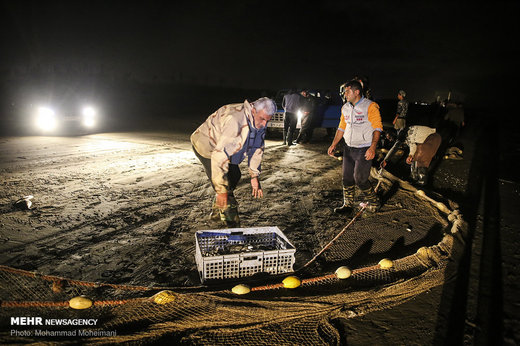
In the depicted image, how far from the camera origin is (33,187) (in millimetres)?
5289

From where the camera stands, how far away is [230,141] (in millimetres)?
3240

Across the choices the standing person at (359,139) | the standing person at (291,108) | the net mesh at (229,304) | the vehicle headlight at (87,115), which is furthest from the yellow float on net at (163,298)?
the vehicle headlight at (87,115)

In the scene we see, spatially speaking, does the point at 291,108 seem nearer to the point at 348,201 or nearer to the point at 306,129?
the point at 306,129

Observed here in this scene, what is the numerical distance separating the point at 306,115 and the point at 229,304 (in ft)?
32.0

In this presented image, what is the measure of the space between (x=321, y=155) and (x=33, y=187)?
7.67 metres

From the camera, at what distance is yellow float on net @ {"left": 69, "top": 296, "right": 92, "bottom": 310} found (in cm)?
230

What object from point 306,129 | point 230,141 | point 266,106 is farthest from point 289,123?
point 230,141

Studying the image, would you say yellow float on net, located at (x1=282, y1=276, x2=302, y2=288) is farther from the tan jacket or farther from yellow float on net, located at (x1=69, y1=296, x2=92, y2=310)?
yellow float on net, located at (x1=69, y1=296, x2=92, y2=310)

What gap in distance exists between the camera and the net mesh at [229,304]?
213 centimetres

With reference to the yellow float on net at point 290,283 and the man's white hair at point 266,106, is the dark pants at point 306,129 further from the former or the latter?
the yellow float on net at point 290,283

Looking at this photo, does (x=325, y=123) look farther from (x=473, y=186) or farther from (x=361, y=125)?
(x=361, y=125)

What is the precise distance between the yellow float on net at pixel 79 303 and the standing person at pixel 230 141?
1590mm

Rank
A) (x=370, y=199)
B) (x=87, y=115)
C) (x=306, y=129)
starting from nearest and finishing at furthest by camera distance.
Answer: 1. (x=370, y=199)
2. (x=306, y=129)
3. (x=87, y=115)

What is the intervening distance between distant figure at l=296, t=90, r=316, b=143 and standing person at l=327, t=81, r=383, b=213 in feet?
20.3
